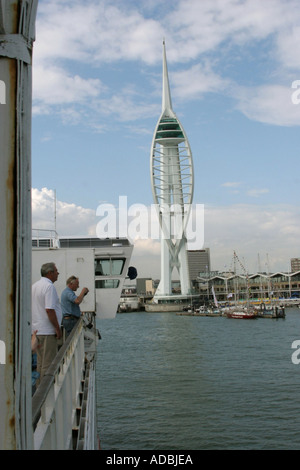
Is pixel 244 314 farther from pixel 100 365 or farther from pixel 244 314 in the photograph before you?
pixel 100 365

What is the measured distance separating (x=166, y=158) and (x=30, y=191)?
94.9 meters

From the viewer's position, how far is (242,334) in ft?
136

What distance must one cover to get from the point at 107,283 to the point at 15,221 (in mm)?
9251

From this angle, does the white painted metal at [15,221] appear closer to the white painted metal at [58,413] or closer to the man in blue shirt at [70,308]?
the white painted metal at [58,413]

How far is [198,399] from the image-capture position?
56.0 feet

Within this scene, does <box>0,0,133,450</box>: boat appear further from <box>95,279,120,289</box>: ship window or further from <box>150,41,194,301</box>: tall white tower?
<box>150,41,194,301</box>: tall white tower

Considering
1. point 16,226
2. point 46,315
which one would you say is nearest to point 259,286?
point 46,315

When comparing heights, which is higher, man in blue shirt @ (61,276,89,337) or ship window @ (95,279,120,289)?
ship window @ (95,279,120,289)

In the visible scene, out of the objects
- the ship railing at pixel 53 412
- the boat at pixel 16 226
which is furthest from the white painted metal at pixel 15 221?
the ship railing at pixel 53 412

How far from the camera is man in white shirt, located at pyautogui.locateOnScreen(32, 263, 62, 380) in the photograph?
3906 mm

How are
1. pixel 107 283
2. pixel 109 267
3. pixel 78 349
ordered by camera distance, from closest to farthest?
pixel 78 349, pixel 107 283, pixel 109 267

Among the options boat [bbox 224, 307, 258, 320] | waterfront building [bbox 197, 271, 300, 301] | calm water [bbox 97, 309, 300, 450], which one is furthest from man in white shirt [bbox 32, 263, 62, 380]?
waterfront building [bbox 197, 271, 300, 301]

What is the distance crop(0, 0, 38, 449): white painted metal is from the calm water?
1118 centimetres
